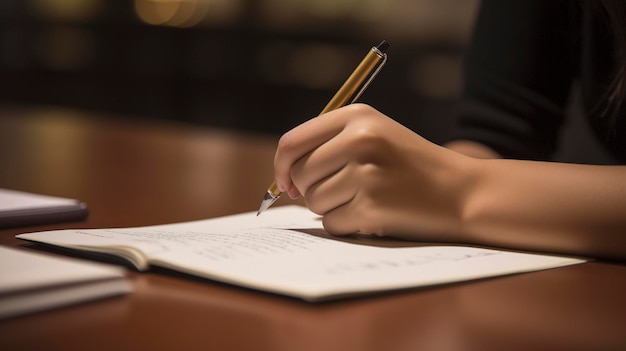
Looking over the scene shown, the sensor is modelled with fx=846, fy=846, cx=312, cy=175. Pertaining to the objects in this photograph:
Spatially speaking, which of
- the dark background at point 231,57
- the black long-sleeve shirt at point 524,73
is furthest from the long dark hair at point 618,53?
the dark background at point 231,57

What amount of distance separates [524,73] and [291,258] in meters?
0.70

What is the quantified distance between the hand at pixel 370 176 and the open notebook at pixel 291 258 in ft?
0.09

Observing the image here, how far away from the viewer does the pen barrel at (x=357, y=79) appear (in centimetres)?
73

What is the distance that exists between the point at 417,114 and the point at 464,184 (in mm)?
2068

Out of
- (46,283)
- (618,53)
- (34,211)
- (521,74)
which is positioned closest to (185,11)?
(521,74)

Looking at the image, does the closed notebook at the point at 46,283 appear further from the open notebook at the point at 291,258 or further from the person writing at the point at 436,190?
the person writing at the point at 436,190

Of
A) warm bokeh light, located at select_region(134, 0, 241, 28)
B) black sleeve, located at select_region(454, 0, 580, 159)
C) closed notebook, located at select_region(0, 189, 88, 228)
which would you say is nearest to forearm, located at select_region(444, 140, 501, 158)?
black sleeve, located at select_region(454, 0, 580, 159)

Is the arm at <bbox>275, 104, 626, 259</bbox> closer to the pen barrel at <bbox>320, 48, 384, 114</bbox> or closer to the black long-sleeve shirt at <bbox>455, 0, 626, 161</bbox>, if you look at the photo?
the pen barrel at <bbox>320, 48, 384, 114</bbox>

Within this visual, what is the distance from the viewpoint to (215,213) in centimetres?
84

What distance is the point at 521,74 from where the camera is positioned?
1.17 metres

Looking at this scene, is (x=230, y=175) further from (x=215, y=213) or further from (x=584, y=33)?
(x=584, y=33)

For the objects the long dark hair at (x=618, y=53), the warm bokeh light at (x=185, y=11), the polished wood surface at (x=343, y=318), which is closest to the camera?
the polished wood surface at (x=343, y=318)

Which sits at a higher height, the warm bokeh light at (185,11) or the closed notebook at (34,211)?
the warm bokeh light at (185,11)

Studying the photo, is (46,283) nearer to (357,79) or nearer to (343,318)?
(343,318)
